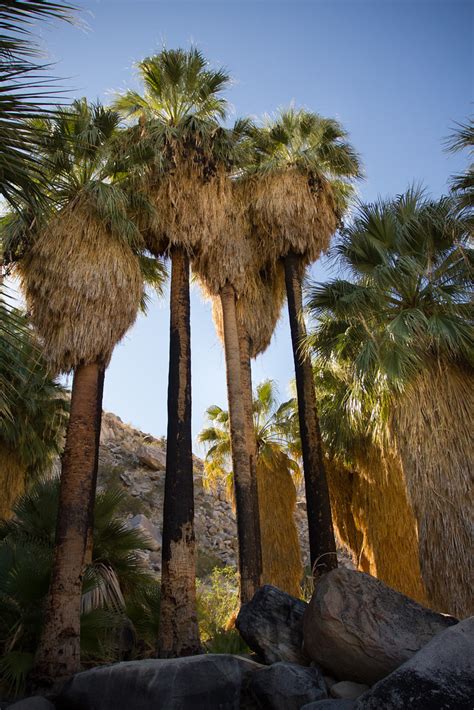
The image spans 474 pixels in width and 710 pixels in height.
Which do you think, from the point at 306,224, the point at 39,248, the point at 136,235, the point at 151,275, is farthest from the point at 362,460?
the point at 39,248

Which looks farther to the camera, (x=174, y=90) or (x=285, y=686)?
(x=174, y=90)

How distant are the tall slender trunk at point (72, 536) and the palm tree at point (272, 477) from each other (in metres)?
6.17

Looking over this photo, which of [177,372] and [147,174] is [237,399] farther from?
[147,174]

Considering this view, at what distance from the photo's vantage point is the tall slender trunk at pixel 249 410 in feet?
43.2

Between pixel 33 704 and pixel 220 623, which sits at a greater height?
pixel 220 623

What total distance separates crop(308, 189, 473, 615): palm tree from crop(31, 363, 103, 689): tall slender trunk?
17.8 feet

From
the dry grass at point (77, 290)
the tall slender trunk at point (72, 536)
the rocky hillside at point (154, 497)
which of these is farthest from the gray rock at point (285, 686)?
the rocky hillside at point (154, 497)

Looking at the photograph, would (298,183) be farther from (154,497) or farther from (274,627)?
(154,497)

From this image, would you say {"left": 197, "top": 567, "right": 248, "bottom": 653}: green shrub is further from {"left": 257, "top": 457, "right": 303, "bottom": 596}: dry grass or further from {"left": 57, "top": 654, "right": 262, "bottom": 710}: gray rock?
{"left": 57, "top": 654, "right": 262, "bottom": 710}: gray rock

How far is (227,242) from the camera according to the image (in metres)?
14.7

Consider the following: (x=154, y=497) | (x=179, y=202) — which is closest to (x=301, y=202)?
(x=179, y=202)

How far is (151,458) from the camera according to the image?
39.2m

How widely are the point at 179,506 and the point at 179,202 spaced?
23.3 ft

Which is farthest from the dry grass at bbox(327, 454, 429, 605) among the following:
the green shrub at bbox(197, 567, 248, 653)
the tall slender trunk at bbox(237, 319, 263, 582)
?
the green shrub at bbox(197, 567, 248, 653)
